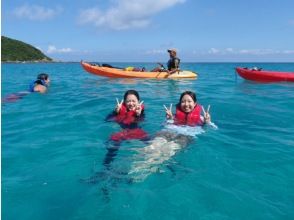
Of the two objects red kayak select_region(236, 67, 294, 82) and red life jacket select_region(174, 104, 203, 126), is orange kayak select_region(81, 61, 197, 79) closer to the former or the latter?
red kayak select_region(236, 67, 294, 82)

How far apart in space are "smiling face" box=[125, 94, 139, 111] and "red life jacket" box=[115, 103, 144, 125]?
0.25 feet

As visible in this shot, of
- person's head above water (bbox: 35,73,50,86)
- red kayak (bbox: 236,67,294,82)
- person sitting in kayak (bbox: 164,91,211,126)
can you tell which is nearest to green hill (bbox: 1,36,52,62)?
red kayak (bbox: 236,67,294,82)

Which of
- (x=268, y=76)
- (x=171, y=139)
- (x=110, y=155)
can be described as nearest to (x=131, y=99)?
(x=171, y=139)

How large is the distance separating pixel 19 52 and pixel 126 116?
112 m

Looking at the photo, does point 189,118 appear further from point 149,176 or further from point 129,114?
point 149,176

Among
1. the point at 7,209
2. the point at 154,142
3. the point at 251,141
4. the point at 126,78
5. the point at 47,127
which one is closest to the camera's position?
the point at 7,209

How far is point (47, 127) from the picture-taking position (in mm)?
7336

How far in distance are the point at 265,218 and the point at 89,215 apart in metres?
1.78

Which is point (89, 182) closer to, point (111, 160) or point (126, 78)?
point (111, 160)

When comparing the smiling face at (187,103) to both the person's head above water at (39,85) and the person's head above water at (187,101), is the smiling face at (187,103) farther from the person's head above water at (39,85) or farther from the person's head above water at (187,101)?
the person's head above water at (39,85)

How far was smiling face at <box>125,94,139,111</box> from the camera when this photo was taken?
21.0 ft

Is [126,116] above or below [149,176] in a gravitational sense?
above

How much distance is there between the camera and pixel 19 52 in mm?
109250

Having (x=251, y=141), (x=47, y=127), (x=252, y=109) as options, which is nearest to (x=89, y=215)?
(x=251, y=141)
